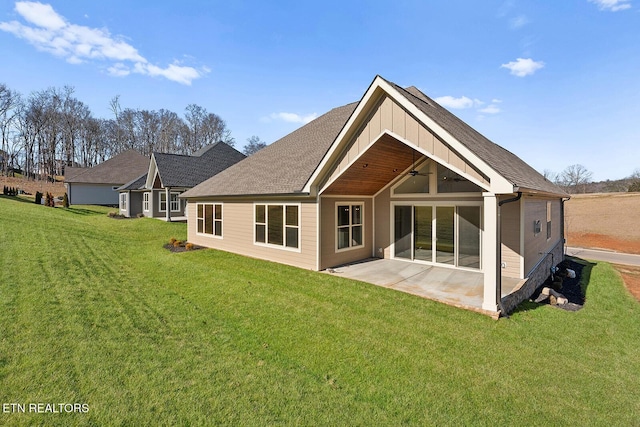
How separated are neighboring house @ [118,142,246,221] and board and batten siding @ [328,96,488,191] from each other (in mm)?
18674

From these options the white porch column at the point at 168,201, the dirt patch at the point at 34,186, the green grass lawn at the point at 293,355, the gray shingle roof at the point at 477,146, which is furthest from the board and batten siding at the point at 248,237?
the dirt patch at the point at 34,186

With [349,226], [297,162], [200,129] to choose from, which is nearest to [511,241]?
[349,226]

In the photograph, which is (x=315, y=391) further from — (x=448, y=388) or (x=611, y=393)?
(x=611, y=393)

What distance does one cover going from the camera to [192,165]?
84.3 feet

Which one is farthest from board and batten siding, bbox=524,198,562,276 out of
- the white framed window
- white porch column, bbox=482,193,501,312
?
the white framed window

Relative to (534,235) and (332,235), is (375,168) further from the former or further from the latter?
(534,235)

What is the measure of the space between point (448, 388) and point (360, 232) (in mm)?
7464

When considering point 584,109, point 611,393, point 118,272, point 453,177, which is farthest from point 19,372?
point 584,109

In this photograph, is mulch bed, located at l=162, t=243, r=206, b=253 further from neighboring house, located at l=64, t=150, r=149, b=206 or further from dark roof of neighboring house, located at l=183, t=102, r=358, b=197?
neighboring house, located at l=64, t=150, r=149, b=206

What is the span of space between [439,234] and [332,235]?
3.53m

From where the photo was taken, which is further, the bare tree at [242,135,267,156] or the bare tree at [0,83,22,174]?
the bare tree at [242,135,267,156]

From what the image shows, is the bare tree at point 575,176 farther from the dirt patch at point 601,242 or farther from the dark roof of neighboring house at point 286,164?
the dark roof of neighboring house at point 286,164

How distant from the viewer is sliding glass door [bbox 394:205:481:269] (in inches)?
370

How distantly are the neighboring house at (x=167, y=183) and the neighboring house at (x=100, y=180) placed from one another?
747 cm
